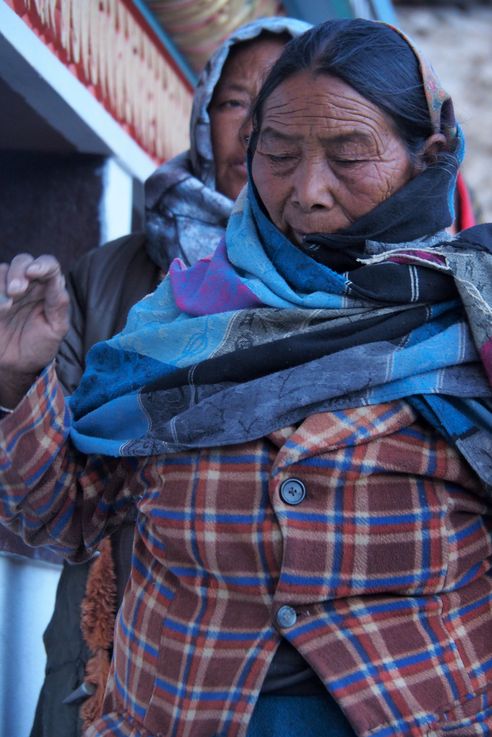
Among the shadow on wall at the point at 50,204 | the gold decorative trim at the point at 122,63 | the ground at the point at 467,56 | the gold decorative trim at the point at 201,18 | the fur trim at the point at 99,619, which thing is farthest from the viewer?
the ground at the point at 467,56

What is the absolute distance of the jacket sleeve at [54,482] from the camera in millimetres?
1537

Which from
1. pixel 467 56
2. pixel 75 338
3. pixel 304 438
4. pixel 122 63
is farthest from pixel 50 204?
pixel 467 56

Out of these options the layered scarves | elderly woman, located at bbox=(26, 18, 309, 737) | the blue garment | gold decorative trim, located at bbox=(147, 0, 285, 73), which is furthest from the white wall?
gold decorative trim, located at bbox=(147, 0, 285, 73)

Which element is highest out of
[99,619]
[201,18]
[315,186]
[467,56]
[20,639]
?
[315,186]

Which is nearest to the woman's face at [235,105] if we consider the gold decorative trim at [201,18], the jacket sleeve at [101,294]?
the jacket sleeve at [101,294]

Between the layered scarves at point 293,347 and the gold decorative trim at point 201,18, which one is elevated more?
the layered scarves at point 293,347

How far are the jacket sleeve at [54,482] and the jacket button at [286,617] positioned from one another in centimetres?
39

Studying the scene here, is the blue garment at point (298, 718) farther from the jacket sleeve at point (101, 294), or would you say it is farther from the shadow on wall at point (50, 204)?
the shadow on wall at point (50, 204)

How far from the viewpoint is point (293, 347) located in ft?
4.72

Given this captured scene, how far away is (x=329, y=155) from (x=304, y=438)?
0.49 m

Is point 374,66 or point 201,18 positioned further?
point 201,18

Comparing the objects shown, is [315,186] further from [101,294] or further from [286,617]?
[101,294]

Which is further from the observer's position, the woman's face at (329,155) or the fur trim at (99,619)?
the fur trim at (99,619)

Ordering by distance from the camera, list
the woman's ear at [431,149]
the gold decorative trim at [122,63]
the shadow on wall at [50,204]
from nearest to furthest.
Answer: the woman's ear at [431,149] < the gold decorative trim at [122,63] < the shadow on wall at [50,204]
